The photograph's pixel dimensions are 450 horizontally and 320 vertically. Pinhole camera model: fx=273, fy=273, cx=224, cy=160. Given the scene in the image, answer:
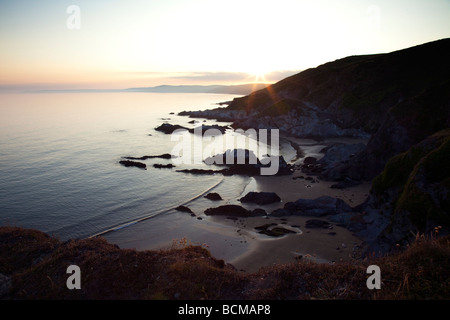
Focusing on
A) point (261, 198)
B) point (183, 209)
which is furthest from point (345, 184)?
point (183, 209)

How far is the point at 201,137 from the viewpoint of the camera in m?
85.2

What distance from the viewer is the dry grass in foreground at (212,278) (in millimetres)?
7676

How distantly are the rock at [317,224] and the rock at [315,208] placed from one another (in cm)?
195

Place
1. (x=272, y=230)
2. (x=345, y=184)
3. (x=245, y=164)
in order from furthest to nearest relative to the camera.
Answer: (x=245, y=164)
(x=345, y=184)
(x=272, y=230)

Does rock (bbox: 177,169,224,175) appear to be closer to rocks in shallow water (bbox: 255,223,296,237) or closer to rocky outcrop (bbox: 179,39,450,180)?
rocky outcrop (bbox: 179,39,450,180)

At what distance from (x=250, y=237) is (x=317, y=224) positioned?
631 cm

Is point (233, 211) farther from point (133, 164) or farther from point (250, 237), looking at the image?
point (133, 164)

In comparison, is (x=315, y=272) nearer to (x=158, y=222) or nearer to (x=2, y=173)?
(x=158, y=222)

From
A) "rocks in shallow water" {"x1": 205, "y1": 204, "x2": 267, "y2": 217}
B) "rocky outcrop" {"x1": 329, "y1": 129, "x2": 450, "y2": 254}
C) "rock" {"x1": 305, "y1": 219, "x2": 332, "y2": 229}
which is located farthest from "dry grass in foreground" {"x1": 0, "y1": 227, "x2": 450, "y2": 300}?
"rocks in shallow water" {"x1": 205, "y1": 204, "x2": 267, "y2": 217}

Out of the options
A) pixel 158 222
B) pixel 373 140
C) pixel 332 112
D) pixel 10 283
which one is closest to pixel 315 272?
pixel 10 283

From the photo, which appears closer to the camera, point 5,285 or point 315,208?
point 5,285

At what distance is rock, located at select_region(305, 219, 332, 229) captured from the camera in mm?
24397

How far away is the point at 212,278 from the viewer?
915 cm
